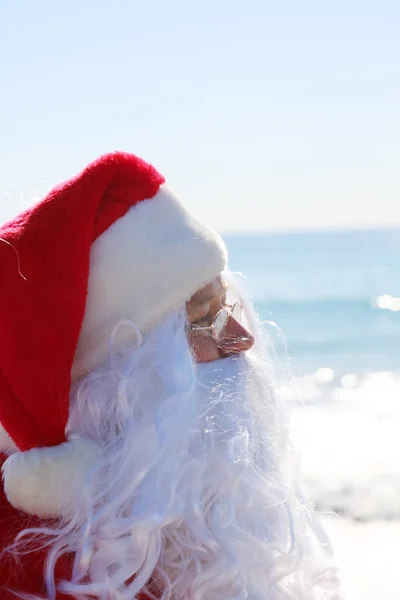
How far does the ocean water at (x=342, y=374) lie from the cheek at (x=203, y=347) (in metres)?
0.25

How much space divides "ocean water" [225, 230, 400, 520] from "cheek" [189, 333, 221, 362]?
25 centimetres

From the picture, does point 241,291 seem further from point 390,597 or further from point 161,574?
point 390,597

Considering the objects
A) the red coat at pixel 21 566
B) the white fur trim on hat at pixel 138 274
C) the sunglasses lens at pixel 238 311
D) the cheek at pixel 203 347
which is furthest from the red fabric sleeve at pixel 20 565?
the sunglasses lens at pixel 238 311

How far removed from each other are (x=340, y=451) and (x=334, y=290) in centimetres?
1437

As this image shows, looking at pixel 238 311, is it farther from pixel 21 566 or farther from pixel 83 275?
pixel 21 566

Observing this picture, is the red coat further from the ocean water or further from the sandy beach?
the sandy beach

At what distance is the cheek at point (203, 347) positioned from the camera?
65.6 inches

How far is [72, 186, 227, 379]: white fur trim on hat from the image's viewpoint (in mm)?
1543

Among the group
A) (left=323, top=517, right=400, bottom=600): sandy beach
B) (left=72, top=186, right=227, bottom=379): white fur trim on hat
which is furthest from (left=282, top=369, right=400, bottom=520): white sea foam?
(left=72, top=186, right=227, bottom=379): white fur trim on hat

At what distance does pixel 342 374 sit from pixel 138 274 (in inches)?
326

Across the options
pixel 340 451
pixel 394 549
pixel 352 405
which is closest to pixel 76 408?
pixel 394 549

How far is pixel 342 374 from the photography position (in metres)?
9.57

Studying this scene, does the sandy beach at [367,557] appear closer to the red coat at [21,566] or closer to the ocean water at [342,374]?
the ocean water at [342,374]

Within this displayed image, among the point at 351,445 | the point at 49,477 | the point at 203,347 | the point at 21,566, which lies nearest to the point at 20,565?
the point at 21,566
